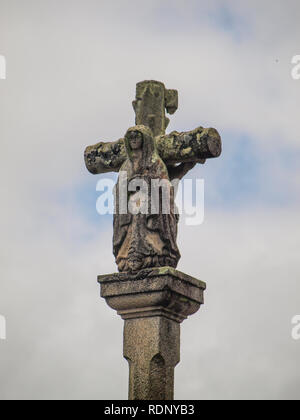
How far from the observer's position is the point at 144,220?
86.0 ft

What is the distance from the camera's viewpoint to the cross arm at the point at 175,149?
2644 centimetres

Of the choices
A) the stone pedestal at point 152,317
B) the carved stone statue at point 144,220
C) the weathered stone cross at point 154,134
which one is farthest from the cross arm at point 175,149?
the stone pedestal at point 152,317

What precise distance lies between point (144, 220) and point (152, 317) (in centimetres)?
139

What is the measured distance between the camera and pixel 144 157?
26.7 metres

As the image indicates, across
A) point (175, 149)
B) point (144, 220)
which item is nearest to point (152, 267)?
point (144, 220)

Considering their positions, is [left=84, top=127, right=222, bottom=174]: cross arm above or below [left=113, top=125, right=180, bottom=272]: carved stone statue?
above

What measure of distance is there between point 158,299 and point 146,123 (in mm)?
2974

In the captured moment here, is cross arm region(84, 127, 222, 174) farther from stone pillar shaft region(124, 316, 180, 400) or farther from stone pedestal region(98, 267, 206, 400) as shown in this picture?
stone pillar shaft region(124, 316, 180, 400)

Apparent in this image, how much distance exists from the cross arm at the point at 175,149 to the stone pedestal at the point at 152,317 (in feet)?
5.94

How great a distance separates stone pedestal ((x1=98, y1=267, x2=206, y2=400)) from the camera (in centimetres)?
2572

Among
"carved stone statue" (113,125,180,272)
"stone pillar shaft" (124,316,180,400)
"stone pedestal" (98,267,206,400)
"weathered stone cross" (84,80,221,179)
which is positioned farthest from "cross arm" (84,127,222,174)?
"stone pillar shaft" (124,316,180,400)

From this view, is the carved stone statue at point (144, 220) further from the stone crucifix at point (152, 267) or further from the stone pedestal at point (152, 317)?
the stone pedestal at point (152, 317)

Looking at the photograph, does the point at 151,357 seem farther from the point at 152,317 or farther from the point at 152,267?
the point at 152,267

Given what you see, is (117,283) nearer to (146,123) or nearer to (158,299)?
(158,299)
